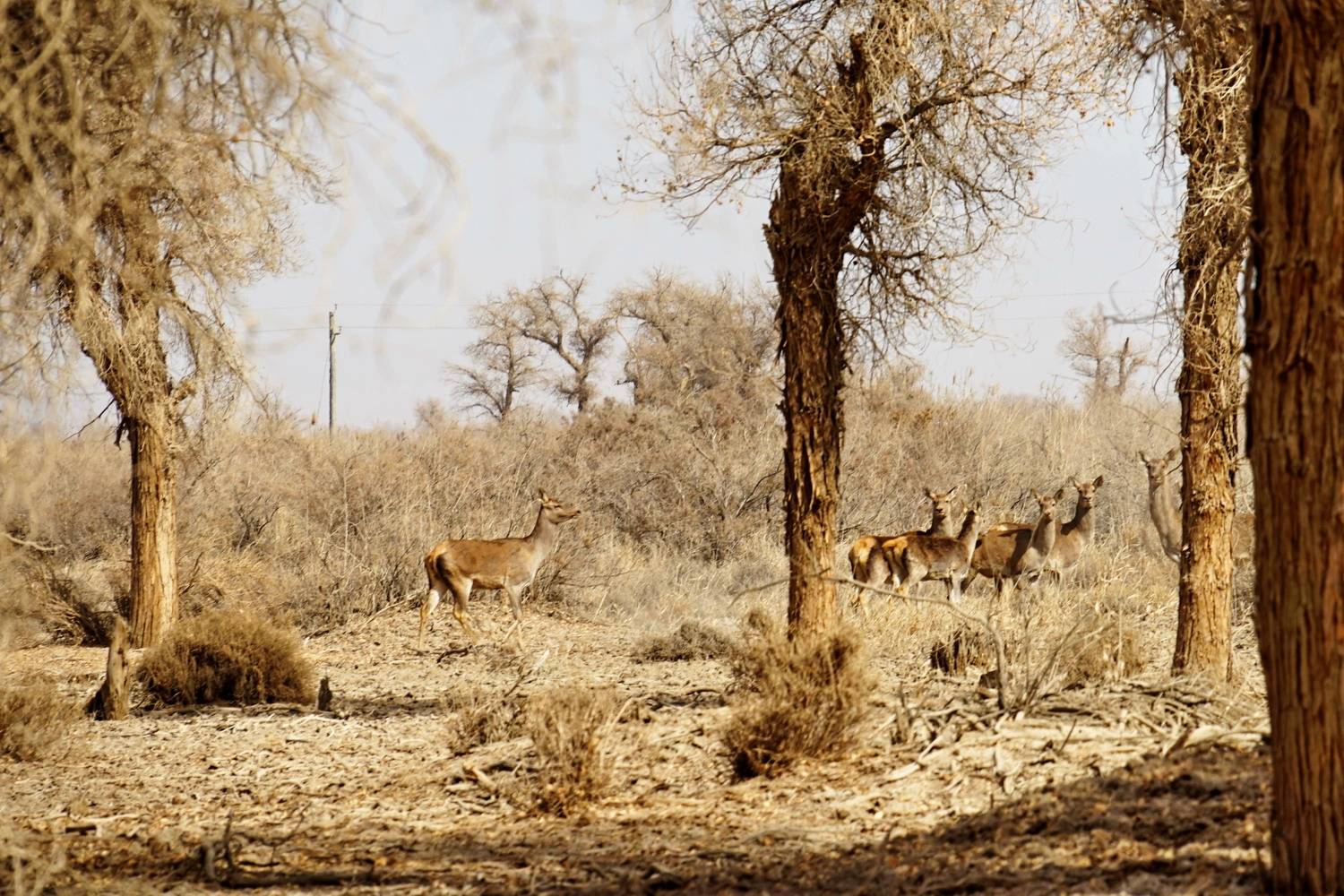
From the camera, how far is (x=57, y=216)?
484cm

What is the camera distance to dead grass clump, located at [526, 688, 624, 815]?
7953 millimetres

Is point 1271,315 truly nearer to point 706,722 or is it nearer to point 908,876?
point 908,876

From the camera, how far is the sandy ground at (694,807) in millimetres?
6164

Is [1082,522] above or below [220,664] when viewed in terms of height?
above

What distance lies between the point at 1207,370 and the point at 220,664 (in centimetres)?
835

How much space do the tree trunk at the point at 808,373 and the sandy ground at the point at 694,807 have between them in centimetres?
130

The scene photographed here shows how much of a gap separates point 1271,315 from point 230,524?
21.4 m

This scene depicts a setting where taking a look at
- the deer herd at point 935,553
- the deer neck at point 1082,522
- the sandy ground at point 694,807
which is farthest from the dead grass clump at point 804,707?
the deer neck at point 1082,522

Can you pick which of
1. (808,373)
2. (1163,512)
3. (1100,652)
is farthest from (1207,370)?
(1163,512)

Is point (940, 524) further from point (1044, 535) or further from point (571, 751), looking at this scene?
point (571, 751)

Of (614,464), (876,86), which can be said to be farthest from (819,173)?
(614,464)

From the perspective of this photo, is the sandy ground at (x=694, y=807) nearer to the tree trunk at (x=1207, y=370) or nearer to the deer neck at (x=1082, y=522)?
the tree trunk at (x=1207, y=370)

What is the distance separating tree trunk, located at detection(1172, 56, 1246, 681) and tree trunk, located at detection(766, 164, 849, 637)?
245 centimetres

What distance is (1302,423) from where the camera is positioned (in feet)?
15.8
